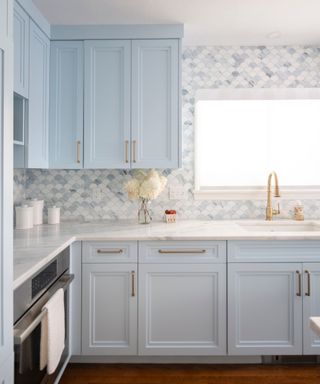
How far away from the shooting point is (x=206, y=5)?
2.41 meters

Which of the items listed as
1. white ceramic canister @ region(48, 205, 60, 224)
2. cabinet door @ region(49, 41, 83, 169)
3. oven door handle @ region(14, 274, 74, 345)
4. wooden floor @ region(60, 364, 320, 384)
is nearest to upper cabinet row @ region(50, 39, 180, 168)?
cabinet door @ region(49, 41, 83, 169)

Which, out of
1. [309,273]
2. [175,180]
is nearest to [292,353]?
[309,273]

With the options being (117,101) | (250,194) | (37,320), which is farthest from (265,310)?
(117,101)

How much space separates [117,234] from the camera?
2410mm

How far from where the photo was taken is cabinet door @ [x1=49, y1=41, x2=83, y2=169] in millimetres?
2717

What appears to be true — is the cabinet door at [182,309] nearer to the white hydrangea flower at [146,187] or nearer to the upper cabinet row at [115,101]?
the white hydrangea flower at [146,187]

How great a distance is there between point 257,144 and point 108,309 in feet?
5.95

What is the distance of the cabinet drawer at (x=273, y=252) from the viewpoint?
2381 mm

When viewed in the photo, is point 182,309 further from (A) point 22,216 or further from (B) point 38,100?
(B) point 38,100

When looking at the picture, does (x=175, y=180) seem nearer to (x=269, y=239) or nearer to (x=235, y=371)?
(x=269, y=239)

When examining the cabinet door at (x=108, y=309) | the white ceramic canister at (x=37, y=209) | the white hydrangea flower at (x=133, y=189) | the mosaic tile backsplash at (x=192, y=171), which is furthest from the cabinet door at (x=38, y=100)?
the cabinet door at (x=108, y=309)

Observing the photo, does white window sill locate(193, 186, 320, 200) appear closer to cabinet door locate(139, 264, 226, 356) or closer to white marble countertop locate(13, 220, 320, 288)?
white marble countertop locate(13, 220, 320, 288)

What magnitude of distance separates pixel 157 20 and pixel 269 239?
1.72 metres

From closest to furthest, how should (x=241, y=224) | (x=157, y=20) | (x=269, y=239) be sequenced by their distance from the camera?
(x=269, y=239), (x=157, y=20), (x=241, y=224)
